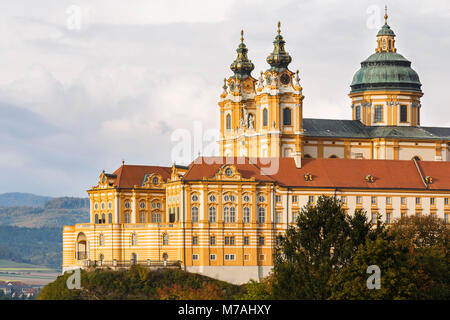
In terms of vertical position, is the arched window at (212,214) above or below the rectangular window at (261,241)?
above

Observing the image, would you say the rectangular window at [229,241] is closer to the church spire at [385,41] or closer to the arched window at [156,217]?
the arched window at [156,217]

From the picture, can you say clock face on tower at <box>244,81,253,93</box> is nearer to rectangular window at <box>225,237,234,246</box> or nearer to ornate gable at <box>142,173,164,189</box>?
ornate gable at <box>142,173,164,189</box>

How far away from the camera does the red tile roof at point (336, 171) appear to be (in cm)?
14575

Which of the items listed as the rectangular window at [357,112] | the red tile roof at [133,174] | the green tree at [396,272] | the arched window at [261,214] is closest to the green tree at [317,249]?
the green tree at [396,272]

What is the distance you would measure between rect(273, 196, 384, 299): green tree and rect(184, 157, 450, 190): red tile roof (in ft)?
79.1

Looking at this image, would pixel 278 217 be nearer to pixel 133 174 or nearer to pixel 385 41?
pixel 133 174

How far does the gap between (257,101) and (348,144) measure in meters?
12.8

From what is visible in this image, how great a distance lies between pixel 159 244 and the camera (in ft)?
465

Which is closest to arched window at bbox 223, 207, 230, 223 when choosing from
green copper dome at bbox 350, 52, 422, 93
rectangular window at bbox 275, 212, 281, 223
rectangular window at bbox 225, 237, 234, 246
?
rectangular window at bbox 225, 237, 234, 246

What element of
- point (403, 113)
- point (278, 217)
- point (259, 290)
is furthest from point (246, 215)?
point (403, 113)

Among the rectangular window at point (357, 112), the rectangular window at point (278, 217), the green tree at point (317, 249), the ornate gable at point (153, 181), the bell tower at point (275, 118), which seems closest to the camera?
the green tree at point (317, 249)

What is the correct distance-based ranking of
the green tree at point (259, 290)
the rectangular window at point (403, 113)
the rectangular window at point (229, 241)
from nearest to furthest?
the green tree at point (259, 290)
the rectangular window at point (229, 241)
the rectangular window at point (403, 113)

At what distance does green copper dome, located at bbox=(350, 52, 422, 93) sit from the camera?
170 m

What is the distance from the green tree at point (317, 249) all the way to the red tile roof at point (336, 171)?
24095mm
